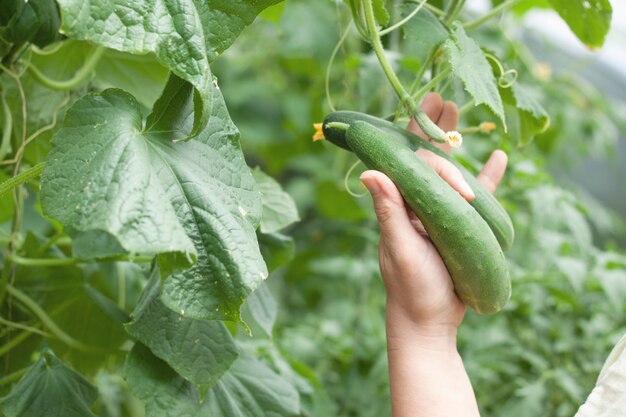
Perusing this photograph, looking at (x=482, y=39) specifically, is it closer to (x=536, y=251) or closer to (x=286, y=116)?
(x=536, y=251)

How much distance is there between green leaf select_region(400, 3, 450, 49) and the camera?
3.19 ft

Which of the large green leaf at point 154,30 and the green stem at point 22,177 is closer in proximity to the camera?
the large green leaf at point 154,30

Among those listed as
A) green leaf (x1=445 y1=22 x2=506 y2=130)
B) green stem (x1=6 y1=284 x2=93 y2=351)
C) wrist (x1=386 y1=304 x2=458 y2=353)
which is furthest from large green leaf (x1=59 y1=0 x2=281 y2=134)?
green stem (x1=6 y1=284 x2=93 y2=351)

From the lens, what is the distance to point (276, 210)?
1143 mm

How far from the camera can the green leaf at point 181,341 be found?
0.93m

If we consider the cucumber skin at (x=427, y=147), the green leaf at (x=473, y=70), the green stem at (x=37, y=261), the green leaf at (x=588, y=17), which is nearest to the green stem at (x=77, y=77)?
the green stem at (x=37, y=261)

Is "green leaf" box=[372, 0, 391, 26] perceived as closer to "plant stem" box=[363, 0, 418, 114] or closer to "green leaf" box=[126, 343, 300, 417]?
"plant stem" box=[363, 0, 418, 114]

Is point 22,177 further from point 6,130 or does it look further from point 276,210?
point 276,210

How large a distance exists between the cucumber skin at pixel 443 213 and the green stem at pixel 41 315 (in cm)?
50

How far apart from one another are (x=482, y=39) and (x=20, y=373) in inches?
47.7

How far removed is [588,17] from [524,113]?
0.16 meters

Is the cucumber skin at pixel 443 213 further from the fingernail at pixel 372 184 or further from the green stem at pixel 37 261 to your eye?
the green stem at pixel 37 261

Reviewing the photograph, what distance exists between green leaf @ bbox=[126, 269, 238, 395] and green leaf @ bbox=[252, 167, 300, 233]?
0.20m

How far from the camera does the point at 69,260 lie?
107 centimetres
